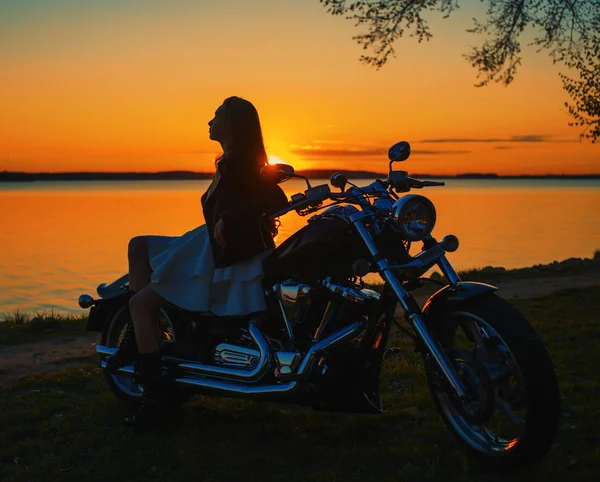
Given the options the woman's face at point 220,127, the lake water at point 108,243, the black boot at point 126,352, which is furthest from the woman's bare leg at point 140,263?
the lake water at point 108,243

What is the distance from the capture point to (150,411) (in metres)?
5.38

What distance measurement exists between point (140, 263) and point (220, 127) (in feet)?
3.77

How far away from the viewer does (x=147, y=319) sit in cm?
532

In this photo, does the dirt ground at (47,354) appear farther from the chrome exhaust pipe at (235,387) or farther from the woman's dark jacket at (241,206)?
the woman's dark jacket at (241,206)

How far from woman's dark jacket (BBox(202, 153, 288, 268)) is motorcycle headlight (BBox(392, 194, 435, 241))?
104 centimetres

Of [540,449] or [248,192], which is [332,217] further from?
[540,449]

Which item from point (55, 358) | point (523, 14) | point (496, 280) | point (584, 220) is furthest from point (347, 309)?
point (584, 220)

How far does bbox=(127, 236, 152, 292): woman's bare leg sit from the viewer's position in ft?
18.0

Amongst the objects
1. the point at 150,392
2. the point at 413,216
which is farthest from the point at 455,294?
the point at 150,392

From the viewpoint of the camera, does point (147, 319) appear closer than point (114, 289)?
Yes

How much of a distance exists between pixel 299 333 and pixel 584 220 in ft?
170

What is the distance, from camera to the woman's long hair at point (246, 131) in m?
5.16

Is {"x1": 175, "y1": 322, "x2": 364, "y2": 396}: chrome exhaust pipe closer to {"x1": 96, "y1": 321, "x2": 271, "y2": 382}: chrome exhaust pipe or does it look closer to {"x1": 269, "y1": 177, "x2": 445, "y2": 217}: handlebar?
{"x1": 96, "y1": 321, "x2": 271, "y2": 382}: chrome exhaust pipe

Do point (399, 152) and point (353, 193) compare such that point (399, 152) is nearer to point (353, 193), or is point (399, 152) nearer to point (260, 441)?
point (353, 193)
